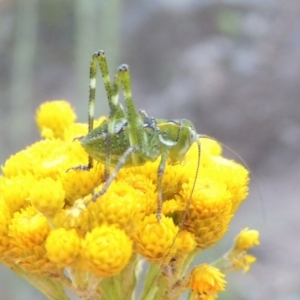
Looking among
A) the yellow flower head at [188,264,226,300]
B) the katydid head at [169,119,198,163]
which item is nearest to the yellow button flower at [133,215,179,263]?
the yellow flower head at [188,264,226,300]

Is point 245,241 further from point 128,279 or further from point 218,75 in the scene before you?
point 218,75

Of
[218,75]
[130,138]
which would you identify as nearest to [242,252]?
[130,138]

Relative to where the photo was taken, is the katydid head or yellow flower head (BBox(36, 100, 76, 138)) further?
yellow flower head (BBox(36, 100, 76, 138))

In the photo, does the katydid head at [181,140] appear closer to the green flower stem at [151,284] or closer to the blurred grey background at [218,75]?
the green flower stem at [151,284]

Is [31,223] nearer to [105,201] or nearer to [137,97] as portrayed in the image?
[105,201]

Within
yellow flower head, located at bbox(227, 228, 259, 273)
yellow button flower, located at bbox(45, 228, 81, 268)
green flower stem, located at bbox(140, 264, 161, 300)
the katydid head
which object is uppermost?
the katydid head

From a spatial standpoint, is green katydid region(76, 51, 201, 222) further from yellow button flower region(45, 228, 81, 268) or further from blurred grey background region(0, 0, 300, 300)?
blurred grey background region(0, 0, 300, 300)

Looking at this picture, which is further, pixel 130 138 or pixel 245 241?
pixel 245 241
